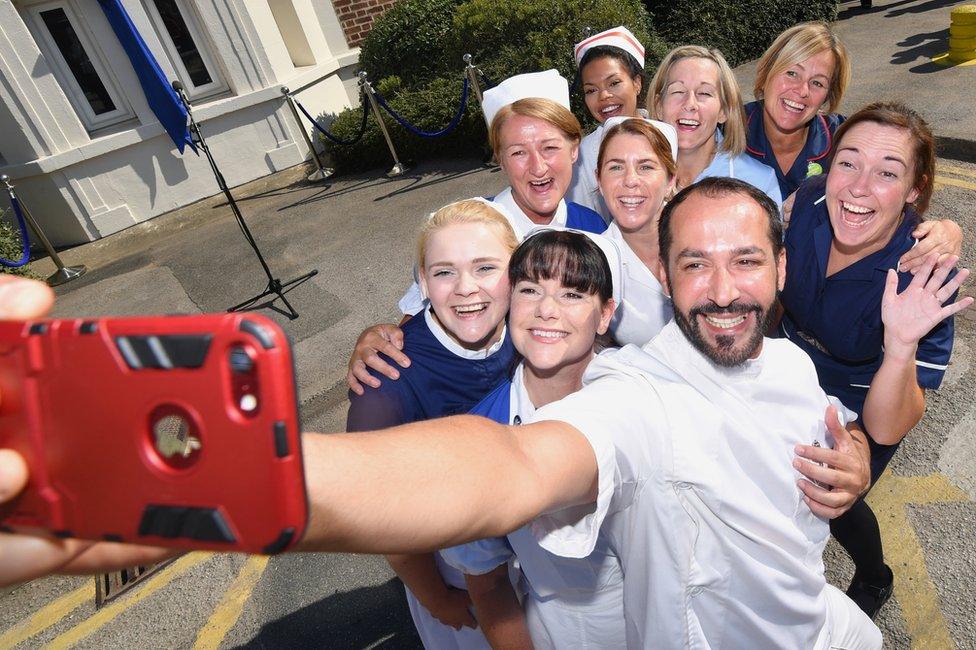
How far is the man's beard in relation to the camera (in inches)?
60.7

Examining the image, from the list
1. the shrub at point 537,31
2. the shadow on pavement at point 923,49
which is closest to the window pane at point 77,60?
the shrub at point 537,31

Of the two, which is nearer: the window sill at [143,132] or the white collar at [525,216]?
the white collar at [525,216]

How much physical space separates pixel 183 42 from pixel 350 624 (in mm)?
10044

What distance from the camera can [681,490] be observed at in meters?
1.32

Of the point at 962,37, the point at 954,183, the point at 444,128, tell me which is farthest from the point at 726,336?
the point at 962,37

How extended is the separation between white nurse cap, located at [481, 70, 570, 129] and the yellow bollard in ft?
23.1

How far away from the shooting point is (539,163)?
267 cm

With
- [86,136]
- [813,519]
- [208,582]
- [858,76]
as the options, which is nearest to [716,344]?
[813,519]

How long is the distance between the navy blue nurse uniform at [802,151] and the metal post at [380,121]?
20.0 ft

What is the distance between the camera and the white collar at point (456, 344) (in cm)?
198

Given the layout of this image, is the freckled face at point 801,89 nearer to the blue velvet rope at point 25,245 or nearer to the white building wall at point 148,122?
the blue velvet rope at point 25,245

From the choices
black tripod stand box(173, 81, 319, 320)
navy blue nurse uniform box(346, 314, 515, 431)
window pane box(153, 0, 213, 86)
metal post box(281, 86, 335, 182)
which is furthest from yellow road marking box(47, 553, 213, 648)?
window pane box(153, 0, 213, 86)

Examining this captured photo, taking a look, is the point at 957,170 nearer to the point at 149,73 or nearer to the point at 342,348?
the point at 342,348

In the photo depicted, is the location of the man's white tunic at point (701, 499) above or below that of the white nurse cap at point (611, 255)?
below
